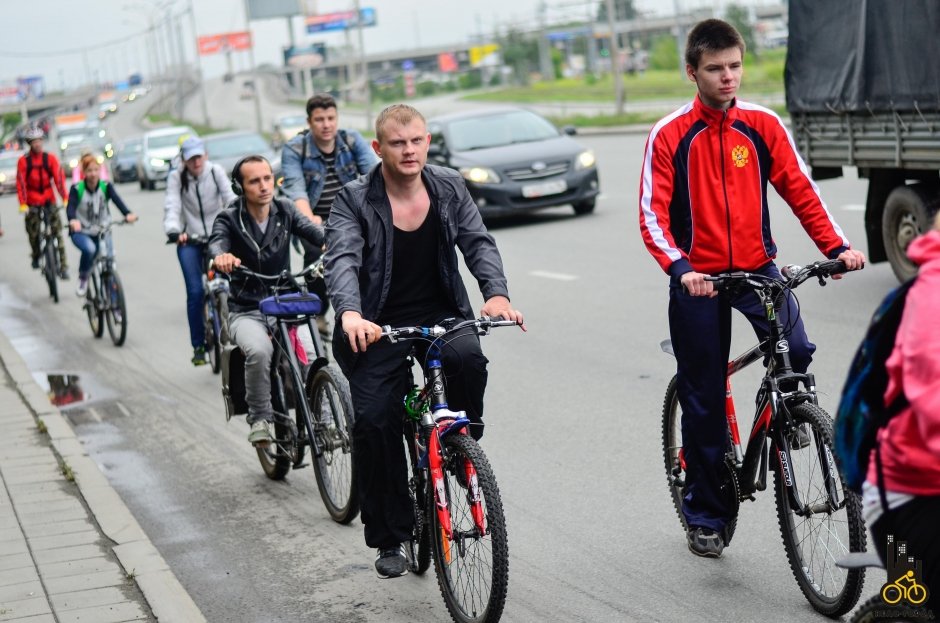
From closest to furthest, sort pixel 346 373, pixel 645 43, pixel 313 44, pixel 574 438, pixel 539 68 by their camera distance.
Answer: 1. pixel 346 373
2. pixel 574 438
3. pixel 539 68
4. pixel 645 43
5. pixel 313 44

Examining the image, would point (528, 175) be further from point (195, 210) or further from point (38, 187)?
point (195, 210)

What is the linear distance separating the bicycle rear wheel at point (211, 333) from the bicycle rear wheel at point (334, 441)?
4.31 m

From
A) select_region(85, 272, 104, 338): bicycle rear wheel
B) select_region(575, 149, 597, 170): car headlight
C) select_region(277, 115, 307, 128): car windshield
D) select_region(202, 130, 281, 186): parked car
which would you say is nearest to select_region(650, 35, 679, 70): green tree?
select_region(277, 115, 307, 128): car windshield

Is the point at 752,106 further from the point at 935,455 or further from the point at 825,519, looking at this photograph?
the point at 935,455

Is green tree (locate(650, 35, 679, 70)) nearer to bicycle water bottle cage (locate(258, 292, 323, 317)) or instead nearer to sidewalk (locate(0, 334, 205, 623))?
sidewalk (locate(0, 334, 205, 623))

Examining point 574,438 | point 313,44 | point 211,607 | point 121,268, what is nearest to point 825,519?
point 211,607

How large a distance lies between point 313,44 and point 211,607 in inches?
5930

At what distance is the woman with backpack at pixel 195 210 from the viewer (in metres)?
10.8

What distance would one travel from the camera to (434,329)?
5.05 m

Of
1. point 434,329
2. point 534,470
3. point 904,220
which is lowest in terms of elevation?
point 534,470

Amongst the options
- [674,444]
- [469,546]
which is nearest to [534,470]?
[674,444]

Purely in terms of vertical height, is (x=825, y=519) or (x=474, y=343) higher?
(x=474, y=343)

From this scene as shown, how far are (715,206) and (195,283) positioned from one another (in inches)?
267

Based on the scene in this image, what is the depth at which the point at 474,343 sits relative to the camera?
5.26m
